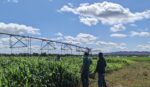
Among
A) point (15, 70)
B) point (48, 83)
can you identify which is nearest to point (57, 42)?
point (48, 83)

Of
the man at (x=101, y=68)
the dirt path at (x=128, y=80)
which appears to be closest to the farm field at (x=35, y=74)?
the dirt path at (x=128, y=80)

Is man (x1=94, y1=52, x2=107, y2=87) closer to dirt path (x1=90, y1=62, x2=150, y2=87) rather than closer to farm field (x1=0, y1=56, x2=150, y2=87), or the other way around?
farm field (x1=0, y1=56, x2=150, y2=87)

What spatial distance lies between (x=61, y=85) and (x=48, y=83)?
1.90 meters

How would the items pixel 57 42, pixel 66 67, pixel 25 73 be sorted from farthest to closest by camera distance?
pixel 57 42, pixel 66 67, pixel 25 73

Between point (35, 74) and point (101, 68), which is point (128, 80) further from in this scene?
point (35, 74)

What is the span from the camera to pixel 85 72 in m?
23.6

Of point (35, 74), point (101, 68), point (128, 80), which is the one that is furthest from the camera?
point (128, 80)

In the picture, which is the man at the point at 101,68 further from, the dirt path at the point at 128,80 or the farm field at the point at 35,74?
the dirt path at the point at 128,80

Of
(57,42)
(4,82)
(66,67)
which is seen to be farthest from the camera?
(57,42)

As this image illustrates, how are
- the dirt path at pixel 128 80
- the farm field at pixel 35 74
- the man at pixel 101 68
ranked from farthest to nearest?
1. the dirt path at pixel 128 80
2. the man at pixel 101 68
3. the farm field at pixel 35 74

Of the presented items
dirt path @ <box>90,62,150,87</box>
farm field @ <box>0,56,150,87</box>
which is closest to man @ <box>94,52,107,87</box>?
farm field @ <box>0,56,150,87</box>

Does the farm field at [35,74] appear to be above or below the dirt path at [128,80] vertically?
above

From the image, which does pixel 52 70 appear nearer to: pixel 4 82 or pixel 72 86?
pixel 72 86

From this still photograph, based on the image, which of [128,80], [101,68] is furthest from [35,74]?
[128,80]
